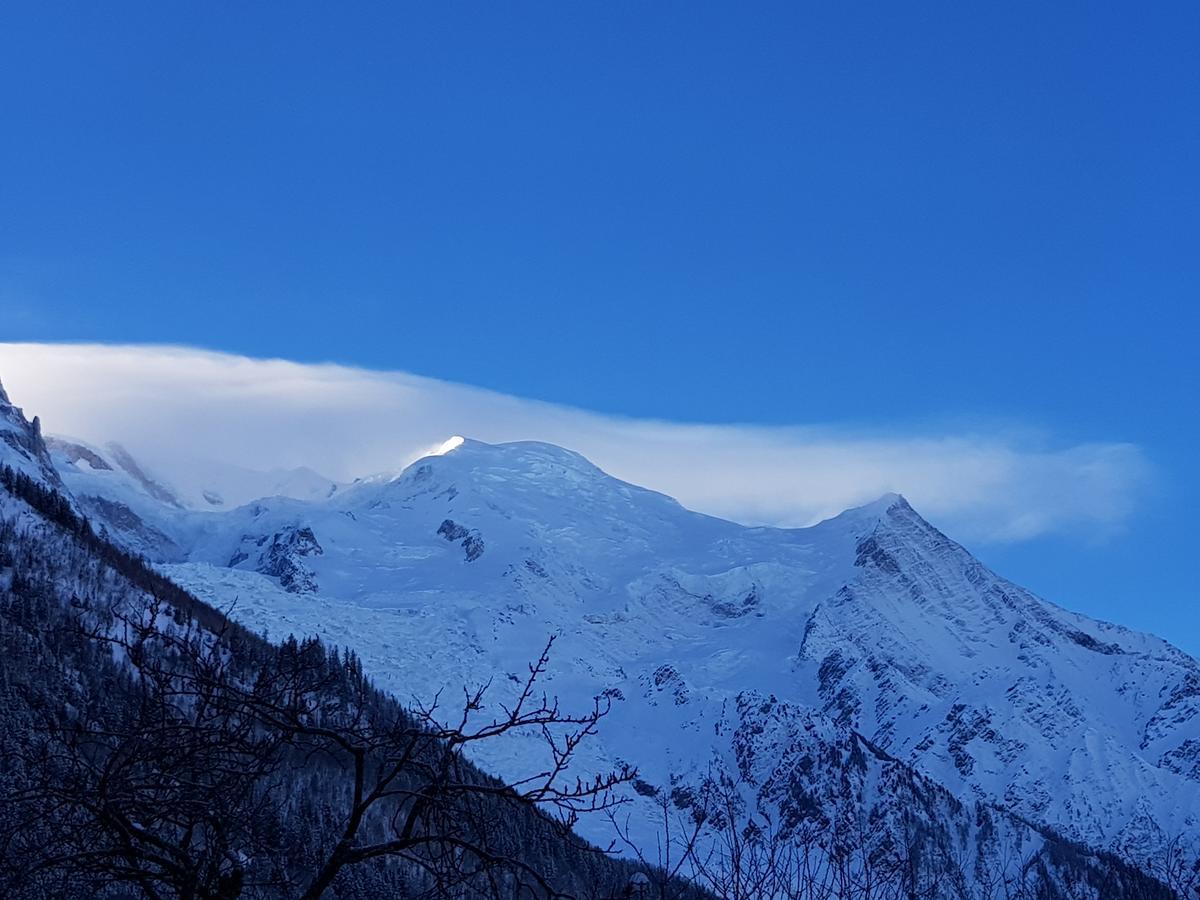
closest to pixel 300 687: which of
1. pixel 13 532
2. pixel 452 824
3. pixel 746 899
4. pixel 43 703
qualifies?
pixel 452 824

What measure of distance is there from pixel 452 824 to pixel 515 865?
Result: 538 mm

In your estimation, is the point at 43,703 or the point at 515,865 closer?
the point at 515,865

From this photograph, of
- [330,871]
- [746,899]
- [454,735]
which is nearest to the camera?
[454,735]

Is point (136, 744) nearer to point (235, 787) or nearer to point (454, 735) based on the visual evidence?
point (235, 787)

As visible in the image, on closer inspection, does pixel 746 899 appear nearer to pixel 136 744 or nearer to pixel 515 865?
pixel 515 865

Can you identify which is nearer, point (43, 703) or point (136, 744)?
point (136, 744)

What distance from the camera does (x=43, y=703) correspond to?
34.8 ft

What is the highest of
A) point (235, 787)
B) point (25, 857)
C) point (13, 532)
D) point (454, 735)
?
point (13, 532)

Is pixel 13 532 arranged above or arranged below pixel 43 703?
above

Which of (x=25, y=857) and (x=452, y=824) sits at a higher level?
(x=452, y=824)

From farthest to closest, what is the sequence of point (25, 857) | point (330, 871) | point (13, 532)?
point (13, 532) → point (25, 857) → point (330, 871)

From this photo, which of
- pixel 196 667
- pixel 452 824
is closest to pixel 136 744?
pixel 196 667

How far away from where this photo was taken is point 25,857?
10375 millimetres

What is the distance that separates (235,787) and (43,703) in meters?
2.12
